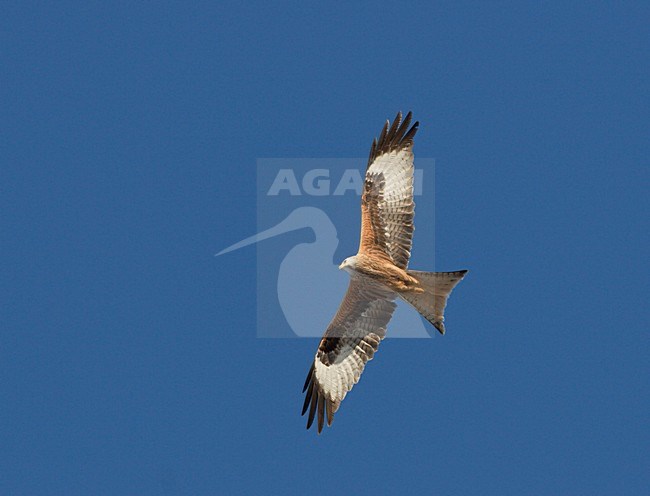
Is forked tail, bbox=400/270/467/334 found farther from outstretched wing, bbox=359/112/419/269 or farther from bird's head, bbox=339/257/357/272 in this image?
bird's head, bbox=339/257/357/272

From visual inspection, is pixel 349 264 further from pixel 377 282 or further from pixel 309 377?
pixel 309 377

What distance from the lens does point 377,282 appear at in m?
10.3

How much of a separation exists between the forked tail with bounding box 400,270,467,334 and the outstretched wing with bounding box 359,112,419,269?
339mm

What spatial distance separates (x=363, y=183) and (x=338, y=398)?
8.44 ft

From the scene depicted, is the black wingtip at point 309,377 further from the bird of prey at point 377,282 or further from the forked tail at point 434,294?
the forked tail at point 434,294

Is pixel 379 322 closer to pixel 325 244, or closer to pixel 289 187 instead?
pixel 325 244

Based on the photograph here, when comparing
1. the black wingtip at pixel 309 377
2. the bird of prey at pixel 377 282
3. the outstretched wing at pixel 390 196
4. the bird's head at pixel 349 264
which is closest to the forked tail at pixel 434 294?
the bird of prey at pixel 377 282

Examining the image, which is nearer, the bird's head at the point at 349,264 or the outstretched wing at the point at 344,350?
the bird's head at the point at 349,264

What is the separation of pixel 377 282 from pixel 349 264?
423 mm

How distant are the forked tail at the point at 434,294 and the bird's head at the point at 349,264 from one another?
629 millimetres

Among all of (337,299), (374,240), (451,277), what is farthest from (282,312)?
A: (451,277)

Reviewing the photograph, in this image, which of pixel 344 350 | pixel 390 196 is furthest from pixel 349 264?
pixel 344 350

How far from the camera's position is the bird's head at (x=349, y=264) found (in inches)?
401

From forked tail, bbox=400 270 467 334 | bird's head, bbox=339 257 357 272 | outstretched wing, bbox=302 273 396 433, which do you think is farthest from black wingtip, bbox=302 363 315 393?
forked tail, bbox=400 270 467 334
